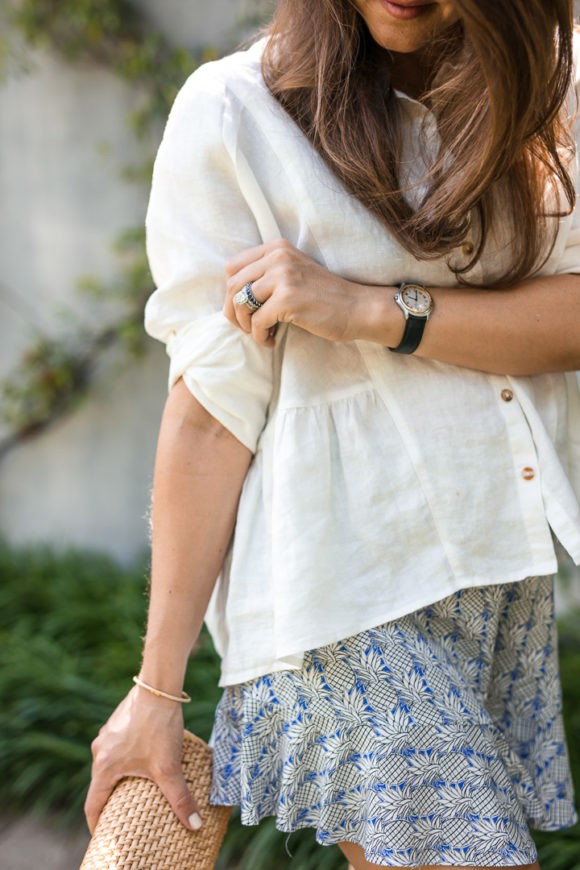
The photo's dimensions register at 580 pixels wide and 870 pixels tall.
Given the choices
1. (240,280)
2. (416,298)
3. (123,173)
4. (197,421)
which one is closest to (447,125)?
(416,298)

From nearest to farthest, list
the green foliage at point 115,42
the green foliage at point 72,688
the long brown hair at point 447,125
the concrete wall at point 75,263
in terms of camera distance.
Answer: the long brown hair at point 447,125 < the green foliage at point 72,688 < the green foliage at point 115,42 < the concrete wall at point 75,263

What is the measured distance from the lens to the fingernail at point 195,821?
1.21 m

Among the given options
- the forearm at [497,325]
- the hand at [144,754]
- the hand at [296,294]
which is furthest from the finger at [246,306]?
the hand at [144,754]

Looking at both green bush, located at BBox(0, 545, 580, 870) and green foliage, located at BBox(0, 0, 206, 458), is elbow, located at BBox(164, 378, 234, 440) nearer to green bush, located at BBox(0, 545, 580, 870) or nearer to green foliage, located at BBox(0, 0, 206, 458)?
green bush, located at BBox(0, 545, 580, 870)

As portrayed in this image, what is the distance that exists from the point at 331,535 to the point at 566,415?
0.43 meters

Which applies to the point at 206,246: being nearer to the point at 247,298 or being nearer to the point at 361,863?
the point at 247,298

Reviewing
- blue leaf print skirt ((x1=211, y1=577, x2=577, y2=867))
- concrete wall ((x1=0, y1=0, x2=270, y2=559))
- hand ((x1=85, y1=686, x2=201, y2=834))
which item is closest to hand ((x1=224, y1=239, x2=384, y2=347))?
blue leaf print skirt ((x1=211, y1=577, x2=577, y2=867))

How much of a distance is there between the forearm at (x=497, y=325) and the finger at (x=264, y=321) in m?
0.12

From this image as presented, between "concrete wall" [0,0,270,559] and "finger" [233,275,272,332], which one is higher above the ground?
"finger" [233,275,272,332]

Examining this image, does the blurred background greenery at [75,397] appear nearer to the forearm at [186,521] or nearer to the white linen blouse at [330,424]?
the forearm at [186,521]

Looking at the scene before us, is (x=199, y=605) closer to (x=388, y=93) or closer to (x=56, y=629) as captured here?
(x=388, y=93)

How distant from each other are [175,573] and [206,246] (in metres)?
0.47

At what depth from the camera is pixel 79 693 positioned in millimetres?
3062

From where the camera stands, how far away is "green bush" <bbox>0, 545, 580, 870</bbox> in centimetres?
242
